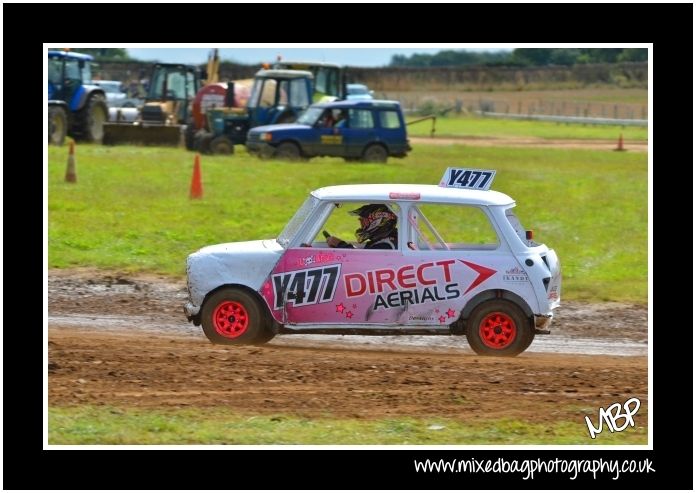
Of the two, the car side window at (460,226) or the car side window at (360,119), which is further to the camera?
the car side window at (360,119)

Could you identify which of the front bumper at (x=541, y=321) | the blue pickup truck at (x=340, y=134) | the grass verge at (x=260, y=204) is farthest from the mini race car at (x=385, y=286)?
the blue pickup truck at (x=340, y=134)

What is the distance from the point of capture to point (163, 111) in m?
37.7

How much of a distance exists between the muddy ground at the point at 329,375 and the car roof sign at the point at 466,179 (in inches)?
64.2

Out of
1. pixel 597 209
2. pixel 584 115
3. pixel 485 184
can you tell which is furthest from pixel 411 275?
pixel 584 115

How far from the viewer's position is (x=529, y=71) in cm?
6812

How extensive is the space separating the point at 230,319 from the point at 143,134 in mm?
25972

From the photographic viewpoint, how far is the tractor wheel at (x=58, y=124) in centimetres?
3366

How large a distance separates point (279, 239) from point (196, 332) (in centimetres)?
176

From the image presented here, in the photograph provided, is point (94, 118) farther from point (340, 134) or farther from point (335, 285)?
point (335, 285)

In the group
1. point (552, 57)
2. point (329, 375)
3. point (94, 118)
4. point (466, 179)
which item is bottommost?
point (329, 375)

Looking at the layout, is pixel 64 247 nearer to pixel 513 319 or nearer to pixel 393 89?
pixel 513 319

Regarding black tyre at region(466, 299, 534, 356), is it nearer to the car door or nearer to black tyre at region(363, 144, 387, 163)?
the car door

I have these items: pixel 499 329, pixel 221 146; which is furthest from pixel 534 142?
pixel 499 329

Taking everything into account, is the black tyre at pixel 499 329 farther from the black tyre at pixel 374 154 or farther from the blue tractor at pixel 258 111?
the blue tractor at pixel 258 111
